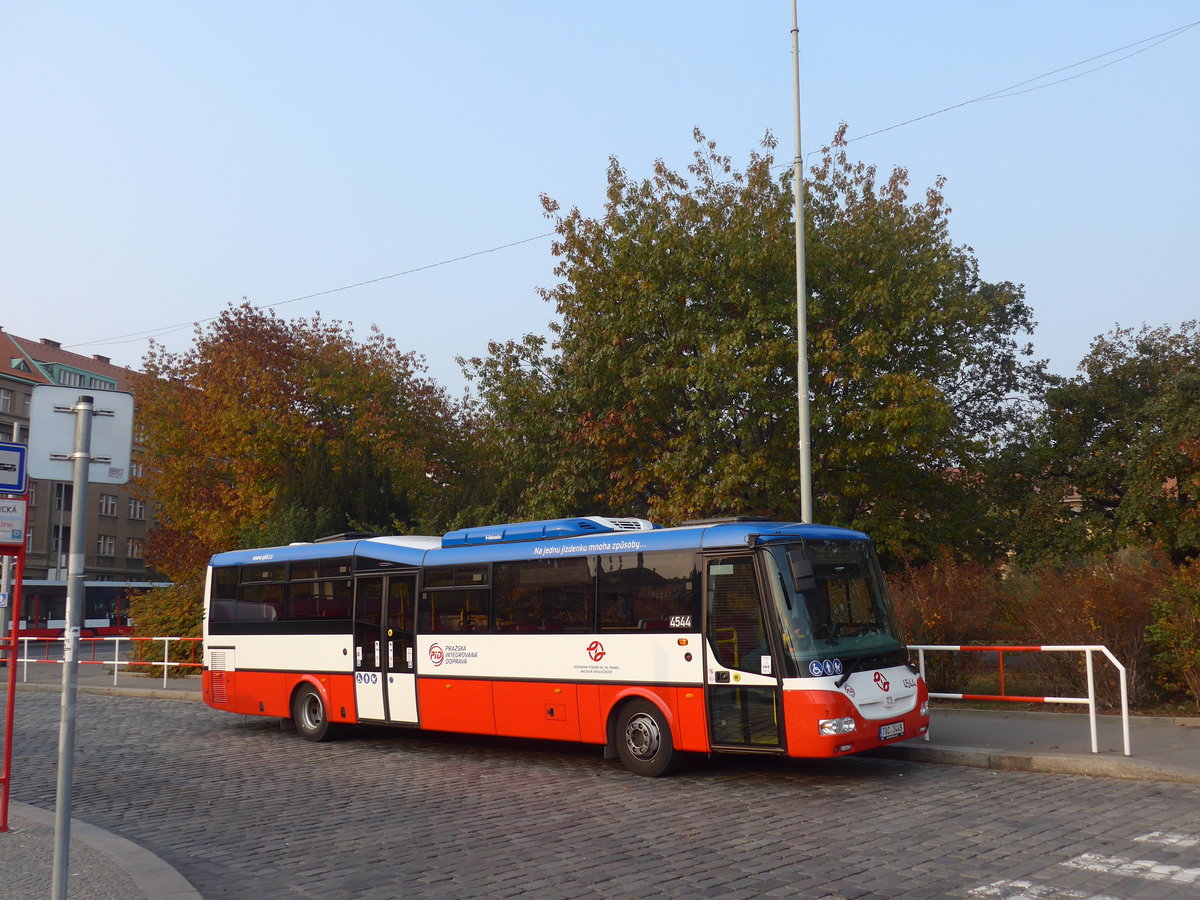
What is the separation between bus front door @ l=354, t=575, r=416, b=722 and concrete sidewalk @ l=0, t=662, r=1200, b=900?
18.2 ft

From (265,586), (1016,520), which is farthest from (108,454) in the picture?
(1016,520)

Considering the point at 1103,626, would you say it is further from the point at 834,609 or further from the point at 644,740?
the point at 644,740

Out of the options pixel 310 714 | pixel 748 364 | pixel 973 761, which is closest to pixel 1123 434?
pixel 748 364

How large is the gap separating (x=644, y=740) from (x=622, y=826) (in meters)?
3.00

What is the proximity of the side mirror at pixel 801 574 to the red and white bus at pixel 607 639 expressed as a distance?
0.12 feet

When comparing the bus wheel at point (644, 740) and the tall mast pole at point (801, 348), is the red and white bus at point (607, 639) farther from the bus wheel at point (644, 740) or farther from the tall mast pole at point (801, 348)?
the tall mast pole at point (801, 348)

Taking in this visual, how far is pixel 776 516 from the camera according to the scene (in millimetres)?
24125

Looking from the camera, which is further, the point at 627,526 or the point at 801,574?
the point at 627,526

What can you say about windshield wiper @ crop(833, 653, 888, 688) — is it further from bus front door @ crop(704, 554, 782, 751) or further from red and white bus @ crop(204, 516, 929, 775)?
bus front door @ crop(704, 554, 782, 751)

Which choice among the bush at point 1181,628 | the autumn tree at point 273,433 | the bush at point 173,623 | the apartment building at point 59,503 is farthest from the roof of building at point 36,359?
the bush at point 1181,628

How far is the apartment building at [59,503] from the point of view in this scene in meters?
79.2

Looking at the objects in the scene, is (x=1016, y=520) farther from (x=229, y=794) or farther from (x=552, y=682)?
(x=229, y=794)

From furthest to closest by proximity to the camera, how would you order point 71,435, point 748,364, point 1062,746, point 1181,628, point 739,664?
point 748,364
point 1181,628
point 1062,746
point 739,664
point 71,435

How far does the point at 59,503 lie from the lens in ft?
267
